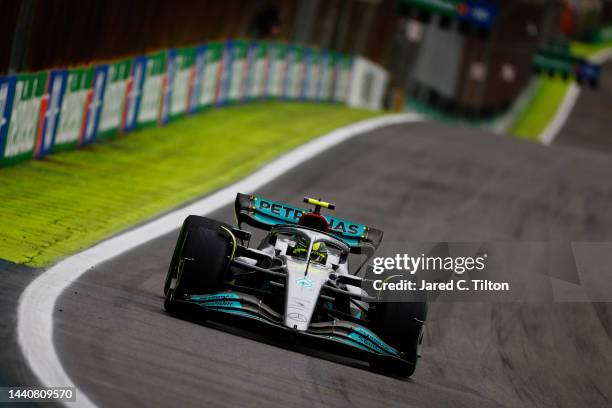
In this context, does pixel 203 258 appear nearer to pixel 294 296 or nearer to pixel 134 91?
pixel 294 296

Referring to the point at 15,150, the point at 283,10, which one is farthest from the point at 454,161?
the point at 15,150

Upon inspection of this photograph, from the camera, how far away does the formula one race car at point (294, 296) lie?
32.8ft

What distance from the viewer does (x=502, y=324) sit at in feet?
46.1

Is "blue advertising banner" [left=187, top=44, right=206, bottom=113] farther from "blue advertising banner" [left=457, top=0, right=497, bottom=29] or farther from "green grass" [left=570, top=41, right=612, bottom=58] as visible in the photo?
"green grass" [left=570, top=41, right=612, bottom=58]

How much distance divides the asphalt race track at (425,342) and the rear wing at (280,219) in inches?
43.3

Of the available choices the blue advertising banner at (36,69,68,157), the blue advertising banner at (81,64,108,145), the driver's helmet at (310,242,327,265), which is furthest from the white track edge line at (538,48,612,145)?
the driver's helmet at (310,242,327,265)

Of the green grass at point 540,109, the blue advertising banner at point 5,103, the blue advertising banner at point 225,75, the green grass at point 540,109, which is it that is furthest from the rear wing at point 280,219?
the green grass at point 540,109

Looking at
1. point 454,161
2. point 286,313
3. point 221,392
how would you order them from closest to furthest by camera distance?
point 221,392 → point 286,313 → point 454,161

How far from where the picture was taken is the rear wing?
1217cm

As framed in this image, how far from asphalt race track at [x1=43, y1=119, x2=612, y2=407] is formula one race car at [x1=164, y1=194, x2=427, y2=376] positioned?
218mm

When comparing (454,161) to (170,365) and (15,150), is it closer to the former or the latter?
(15,150)

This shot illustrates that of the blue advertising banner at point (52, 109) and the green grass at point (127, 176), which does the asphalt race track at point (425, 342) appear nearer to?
the green grass at point (127, 176)

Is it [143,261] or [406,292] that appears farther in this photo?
[143,261]

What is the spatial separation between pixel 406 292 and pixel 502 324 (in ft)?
12.7
